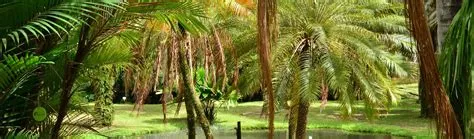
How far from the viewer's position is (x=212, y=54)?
357 inches

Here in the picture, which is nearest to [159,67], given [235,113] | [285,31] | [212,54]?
[212,54]

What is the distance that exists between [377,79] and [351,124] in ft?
19.3

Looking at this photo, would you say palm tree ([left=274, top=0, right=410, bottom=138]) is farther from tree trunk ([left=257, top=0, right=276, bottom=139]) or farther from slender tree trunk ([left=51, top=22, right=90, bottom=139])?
tree trunk ([left=257, top=0, right=276, bottom=139])

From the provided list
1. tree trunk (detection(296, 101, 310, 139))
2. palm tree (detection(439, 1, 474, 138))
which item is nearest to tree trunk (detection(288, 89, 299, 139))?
tree trunk (detection(296, 101, 310, 139))

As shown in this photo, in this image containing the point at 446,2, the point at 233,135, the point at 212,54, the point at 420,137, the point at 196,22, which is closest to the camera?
the point at 446,2

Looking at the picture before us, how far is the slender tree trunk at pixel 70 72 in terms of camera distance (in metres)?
4.38

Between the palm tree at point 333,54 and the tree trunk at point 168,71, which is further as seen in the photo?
the palm tree at point 333,54

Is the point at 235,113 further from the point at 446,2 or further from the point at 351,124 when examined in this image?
the point at 446,2

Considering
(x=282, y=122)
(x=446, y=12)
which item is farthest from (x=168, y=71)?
(x=282, y=122)

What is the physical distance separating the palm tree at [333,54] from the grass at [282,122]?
3.24 m

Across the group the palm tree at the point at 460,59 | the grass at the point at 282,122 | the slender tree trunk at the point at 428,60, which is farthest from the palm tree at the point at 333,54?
the slender tree trunk at the point at 428,60

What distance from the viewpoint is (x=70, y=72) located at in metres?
4.46

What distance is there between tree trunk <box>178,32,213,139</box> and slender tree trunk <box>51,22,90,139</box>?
4.56m

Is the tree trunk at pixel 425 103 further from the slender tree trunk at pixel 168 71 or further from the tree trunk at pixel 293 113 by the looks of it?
the slender tree trunk at pixel 168 71
